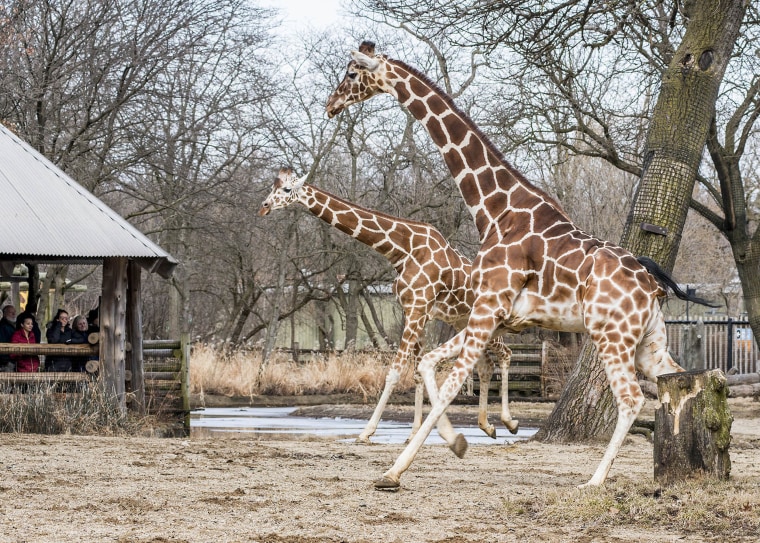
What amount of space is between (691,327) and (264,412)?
1172cm

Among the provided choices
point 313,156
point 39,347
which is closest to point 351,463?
point 39,347

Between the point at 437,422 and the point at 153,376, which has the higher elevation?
the point at 437,422

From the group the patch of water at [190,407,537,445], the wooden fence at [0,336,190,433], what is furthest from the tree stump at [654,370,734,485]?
the wooden fence at [0,336,190,433]

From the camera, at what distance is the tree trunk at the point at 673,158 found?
1216 cm

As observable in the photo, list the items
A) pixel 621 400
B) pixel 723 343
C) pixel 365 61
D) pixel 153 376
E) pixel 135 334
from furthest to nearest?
pixel 723 343
pixel 153 376
pixel 135 334
pixel 365 61
pixel 621 400

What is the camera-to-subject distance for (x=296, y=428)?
16.7 m

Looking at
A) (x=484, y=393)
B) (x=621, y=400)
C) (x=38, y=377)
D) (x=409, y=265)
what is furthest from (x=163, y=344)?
(x=621, y=400)

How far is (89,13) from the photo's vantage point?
65.0ft

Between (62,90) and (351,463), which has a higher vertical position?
(62,90)

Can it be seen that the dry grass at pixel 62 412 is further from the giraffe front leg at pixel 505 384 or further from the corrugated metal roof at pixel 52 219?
the giraffe front leg at pixel 505 384

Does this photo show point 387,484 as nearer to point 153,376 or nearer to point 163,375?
point 153,376

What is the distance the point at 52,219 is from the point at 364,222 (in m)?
4.19

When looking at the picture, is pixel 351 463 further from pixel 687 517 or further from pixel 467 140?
pixel 687 517

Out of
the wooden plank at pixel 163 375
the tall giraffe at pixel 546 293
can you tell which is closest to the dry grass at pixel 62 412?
the wooden plank at pixel 163 375
